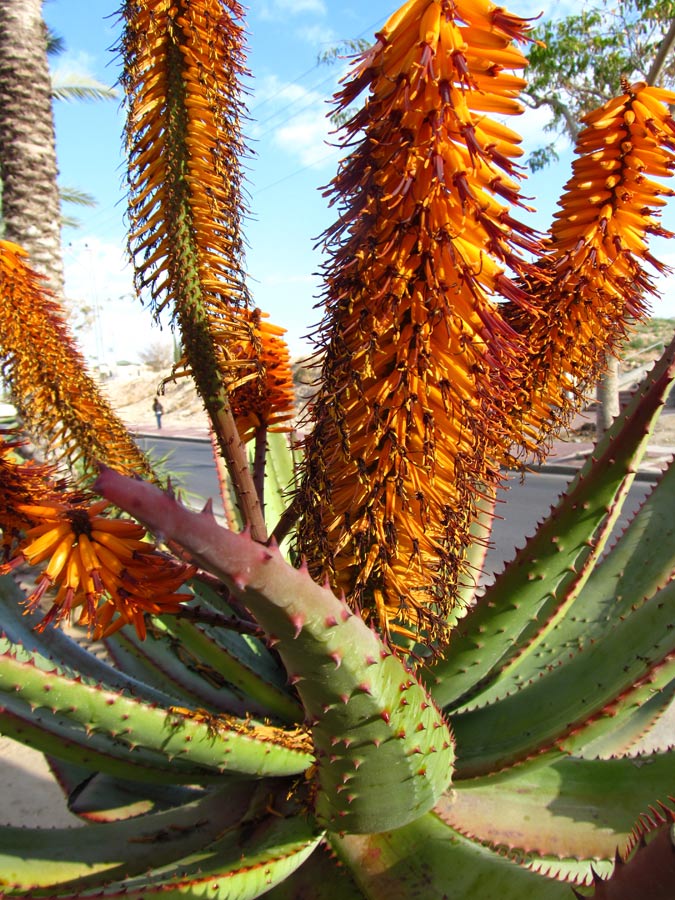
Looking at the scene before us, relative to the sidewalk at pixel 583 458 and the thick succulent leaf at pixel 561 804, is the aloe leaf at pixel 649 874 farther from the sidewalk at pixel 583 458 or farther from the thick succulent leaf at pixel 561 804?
the sidewalk at pixel 583 458

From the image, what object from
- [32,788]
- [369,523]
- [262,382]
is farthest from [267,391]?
[32,788]

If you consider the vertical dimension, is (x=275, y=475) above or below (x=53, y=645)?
A: above

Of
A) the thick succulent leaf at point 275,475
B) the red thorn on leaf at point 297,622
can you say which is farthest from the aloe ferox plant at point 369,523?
the thick succulent leaf at point 275,475

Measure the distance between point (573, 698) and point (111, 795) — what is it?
1364mm

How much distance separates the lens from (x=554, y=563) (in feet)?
5.12

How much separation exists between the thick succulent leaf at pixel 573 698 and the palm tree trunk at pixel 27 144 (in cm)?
326

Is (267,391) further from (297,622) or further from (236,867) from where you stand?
(236,867)

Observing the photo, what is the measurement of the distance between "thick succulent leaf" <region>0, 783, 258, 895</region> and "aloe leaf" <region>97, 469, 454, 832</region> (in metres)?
0.44

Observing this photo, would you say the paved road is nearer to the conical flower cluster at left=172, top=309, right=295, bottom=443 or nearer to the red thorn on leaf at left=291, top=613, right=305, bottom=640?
the conical flower cluster at left=172, top=309, right=295, bottom=443

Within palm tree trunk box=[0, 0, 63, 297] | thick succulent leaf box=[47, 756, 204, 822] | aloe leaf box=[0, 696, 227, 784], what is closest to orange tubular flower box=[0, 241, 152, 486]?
aloe leaf box=[0, 696, 227, 784]

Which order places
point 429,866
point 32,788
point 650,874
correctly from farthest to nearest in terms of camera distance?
1. point 32,788
2. point 429,866
3. point 650,874

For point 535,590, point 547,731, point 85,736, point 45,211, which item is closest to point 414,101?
point 535,590

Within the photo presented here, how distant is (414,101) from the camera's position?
3.25ft

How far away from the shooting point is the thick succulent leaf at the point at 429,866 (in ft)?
4.16
